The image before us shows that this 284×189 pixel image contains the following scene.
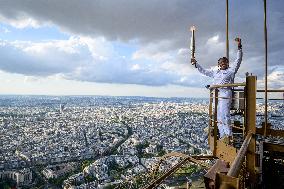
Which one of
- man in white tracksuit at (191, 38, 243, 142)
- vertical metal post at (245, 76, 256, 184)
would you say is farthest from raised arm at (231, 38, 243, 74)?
vertical metal post at (245, 76, 256, 184)

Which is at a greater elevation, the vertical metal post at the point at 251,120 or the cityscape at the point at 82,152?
the vertical metal post at the point at 251,120

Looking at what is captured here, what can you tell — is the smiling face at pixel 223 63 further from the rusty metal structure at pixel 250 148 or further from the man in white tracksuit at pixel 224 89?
the rusty metal structure at pixel 250 148

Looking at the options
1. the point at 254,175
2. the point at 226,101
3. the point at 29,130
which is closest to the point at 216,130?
the point at 226,101

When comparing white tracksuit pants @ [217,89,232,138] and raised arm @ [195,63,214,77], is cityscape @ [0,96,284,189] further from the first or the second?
white tracksuit pants @ [217,89,232,138]

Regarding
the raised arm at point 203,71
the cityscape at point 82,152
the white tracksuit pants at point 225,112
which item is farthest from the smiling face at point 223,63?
the cityscape at point 82,152

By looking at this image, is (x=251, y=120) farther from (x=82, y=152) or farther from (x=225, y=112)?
(x=82, y=152)

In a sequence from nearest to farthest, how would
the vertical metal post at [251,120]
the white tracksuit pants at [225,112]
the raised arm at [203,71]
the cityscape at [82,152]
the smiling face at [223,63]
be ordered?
the vertical metal post at [251,120]
the white tracksuit pants at [225,112]
the smiling face at [223,63]
the raised arm at [203,71]
the cityscape at [82,152]
